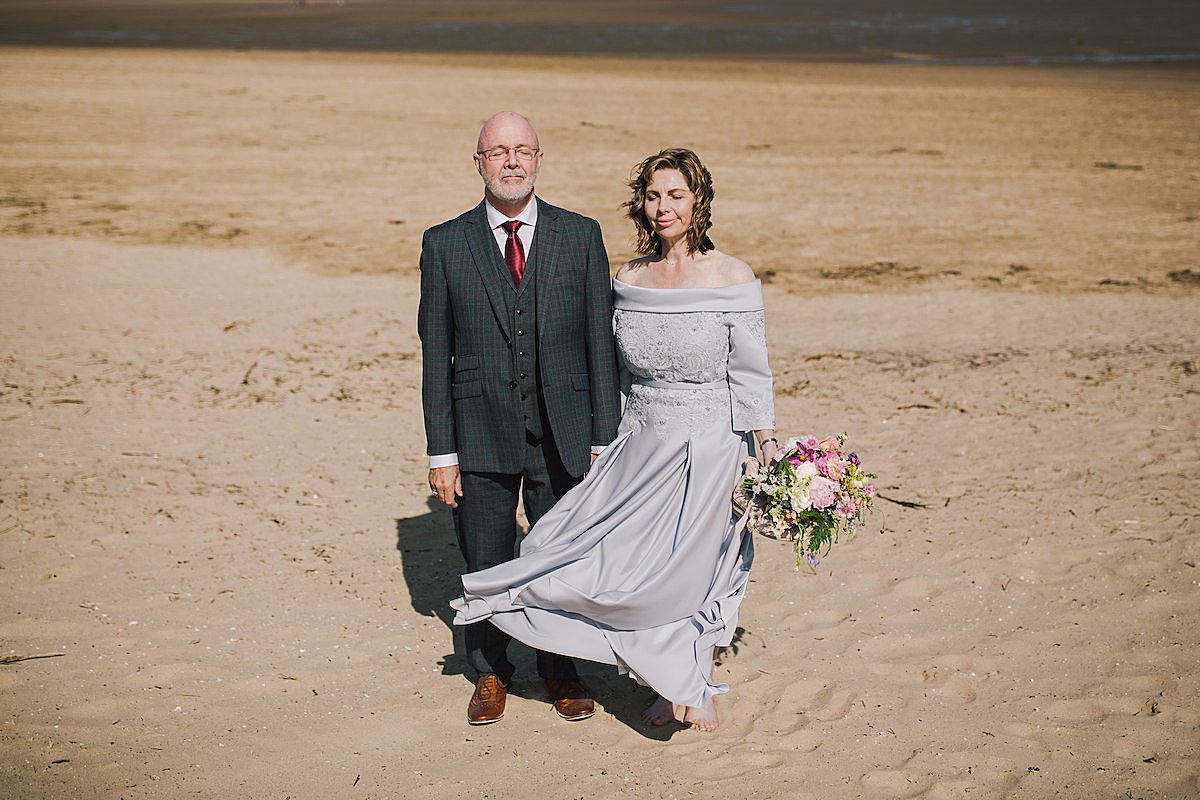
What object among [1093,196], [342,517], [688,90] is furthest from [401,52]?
[342,517]

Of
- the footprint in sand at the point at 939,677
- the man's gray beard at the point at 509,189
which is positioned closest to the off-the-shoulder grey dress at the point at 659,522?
the man's gray beard at the point at 509,189

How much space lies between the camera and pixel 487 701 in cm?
485

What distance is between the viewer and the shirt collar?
449cm

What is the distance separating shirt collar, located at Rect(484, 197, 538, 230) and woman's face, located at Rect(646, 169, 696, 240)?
481 millimetres

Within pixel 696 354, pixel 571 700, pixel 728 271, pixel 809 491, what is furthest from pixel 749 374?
pixel 571 700

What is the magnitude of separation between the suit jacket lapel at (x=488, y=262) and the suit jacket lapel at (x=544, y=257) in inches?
5.2

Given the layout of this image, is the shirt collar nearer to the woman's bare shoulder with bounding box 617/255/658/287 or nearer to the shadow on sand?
the woman's bare shoulder with bounding box 617/255/658/287

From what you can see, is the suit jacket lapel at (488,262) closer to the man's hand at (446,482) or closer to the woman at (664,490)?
the woman at (664,490)

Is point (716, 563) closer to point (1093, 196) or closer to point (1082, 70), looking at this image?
point (1093, 196)

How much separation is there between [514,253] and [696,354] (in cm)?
85

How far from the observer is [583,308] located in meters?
4.58

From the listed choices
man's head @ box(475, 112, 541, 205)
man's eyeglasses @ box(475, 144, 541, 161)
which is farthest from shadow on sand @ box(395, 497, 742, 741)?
man's eyeglasses @ box(475, 144, 541, 161)

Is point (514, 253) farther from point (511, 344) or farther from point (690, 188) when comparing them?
point (690, 188)

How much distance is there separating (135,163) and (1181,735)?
1672 cm
